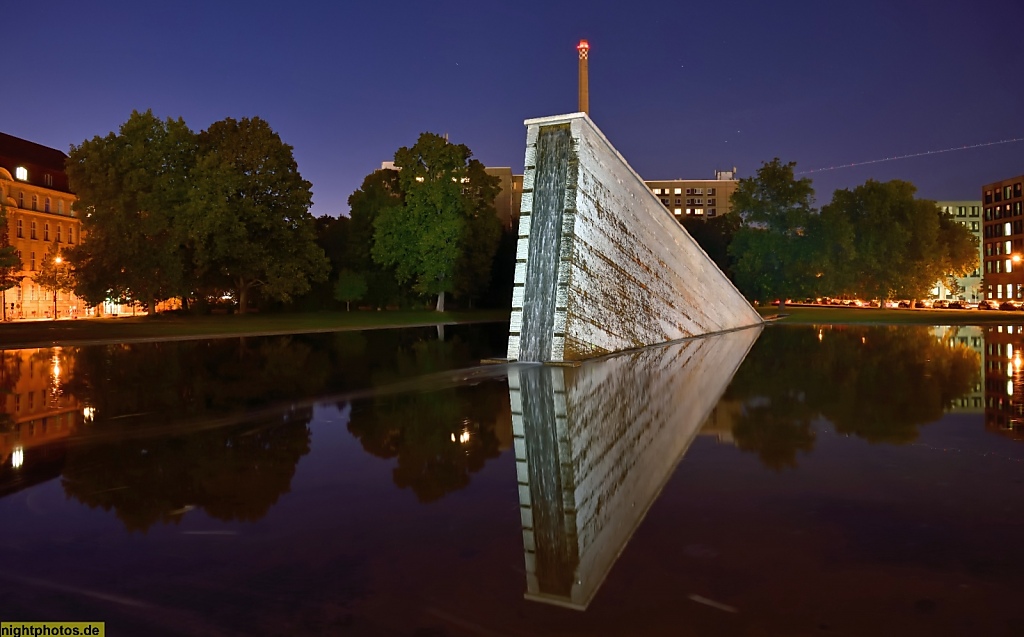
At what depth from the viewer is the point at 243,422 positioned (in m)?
10.6

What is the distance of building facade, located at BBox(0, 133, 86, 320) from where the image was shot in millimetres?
60531

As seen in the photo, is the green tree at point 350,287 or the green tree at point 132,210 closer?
the green tree at point 132,210

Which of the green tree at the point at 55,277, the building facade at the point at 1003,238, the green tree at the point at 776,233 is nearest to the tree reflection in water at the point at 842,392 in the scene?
the green tree at the point at 776,233

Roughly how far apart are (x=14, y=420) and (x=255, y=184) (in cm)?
3708

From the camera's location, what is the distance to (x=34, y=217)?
6425cm

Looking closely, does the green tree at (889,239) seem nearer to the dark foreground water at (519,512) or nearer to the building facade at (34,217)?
the dark foreground water at (519,512)

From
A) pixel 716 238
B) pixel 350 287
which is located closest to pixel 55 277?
pixel 350 287

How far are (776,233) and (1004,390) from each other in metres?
40.3

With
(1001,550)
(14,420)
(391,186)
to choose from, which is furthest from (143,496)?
(391,186)

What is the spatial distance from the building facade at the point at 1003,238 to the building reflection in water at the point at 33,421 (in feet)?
364

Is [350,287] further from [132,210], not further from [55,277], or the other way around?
[55,277]

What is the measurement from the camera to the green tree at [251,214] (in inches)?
1658

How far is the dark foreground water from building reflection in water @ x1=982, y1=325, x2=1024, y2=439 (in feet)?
0.34

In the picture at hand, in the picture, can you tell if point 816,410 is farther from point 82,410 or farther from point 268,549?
point 82,410
